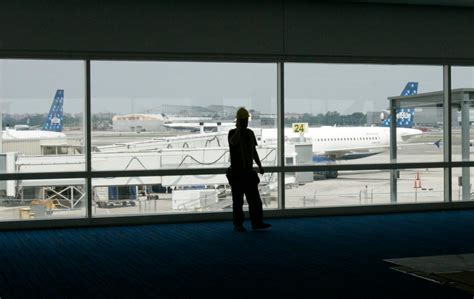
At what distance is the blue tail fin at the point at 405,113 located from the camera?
35.4ft

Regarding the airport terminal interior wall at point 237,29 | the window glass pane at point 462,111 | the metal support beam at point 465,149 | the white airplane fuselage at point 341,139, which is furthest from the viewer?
the metal support beam at point 465,149

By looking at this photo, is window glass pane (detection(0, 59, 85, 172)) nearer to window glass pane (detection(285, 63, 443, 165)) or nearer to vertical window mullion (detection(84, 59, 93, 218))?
vertical window mullion (detection(84, 59, 93, 218))

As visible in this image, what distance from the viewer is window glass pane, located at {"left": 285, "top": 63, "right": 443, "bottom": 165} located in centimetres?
1027

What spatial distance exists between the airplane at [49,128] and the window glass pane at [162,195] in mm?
831

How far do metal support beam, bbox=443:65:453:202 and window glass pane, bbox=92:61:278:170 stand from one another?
8.93ft

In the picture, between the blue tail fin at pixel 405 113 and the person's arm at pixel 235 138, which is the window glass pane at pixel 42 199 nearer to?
the person's arm at pixel 235 138

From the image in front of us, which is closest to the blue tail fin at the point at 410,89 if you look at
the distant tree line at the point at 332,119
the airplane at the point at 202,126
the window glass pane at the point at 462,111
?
the window glass pane at the point at 462,111

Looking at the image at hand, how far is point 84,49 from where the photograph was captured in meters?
9.23

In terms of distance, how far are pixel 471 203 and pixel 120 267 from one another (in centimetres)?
650

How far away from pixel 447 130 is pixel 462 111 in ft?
1.52

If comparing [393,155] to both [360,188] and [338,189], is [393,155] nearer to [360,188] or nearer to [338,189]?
[360,188]

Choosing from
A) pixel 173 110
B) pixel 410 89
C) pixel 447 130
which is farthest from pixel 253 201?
pixel 447 130

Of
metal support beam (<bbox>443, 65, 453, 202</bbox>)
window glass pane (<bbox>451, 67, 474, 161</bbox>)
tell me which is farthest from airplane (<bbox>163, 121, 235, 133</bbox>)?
window glass pane (<bbox>451, 67, 474, 161</bbox>)

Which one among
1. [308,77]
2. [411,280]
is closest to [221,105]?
[308,77]
